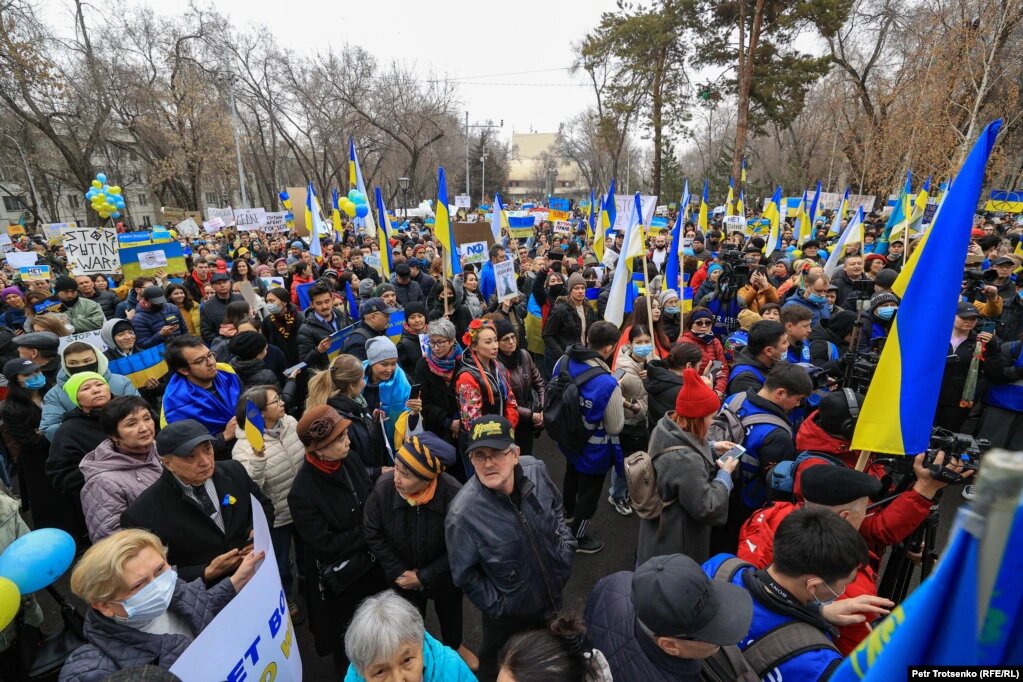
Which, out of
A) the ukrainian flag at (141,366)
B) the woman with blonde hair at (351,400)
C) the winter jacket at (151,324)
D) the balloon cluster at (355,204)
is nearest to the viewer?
the woman with blonde hair at (351,400)

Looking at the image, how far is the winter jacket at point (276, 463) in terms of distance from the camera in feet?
10.6

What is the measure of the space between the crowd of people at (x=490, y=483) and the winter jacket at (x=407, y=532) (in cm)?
1

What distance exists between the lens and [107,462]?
287 cm

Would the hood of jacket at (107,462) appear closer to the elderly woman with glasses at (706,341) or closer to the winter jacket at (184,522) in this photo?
the winter jacket at (184,522)

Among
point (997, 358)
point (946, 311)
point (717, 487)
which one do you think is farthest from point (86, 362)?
point (997, 358)

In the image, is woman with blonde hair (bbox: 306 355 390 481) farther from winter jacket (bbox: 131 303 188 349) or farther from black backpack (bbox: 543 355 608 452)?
winter jacket (bbox: 131 303 188 349)

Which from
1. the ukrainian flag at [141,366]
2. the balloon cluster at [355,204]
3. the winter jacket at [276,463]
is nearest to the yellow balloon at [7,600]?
the winter jacket at [276,463]

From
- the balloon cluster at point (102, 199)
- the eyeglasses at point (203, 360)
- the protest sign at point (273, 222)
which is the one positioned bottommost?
the eyeglasses at point (203, 360)

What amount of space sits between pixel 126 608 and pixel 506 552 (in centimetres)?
146

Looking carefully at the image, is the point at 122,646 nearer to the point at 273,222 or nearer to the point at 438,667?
the point at 438,667

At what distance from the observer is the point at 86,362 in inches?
148

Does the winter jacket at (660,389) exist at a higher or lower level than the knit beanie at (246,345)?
lower

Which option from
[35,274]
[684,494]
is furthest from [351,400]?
[35,274]

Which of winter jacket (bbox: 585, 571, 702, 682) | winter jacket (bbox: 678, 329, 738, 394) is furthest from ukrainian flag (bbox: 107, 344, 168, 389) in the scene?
winter jacket (bbox: 678, 329, 738, 394)
